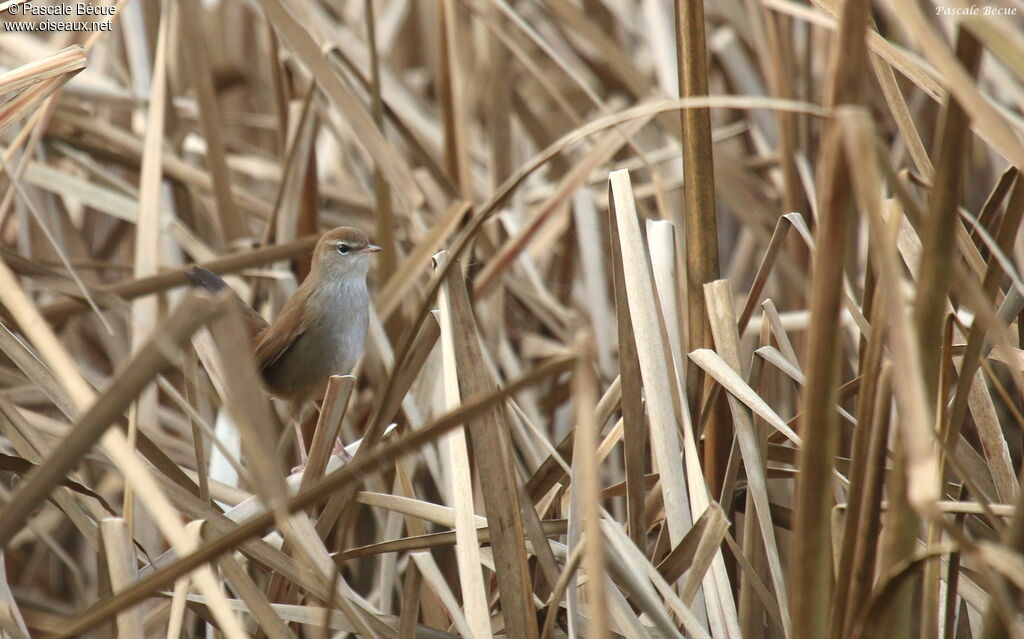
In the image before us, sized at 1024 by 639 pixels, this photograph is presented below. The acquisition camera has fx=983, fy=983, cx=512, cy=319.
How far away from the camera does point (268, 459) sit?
3.01ft

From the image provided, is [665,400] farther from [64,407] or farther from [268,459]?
[64,407]

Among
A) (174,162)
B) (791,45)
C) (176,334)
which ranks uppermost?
(791,45)

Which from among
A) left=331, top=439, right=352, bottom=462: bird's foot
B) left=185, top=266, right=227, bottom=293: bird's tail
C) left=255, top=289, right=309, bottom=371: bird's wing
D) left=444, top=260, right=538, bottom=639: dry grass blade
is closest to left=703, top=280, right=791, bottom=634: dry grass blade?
left=444, top=260, right=538, bottom=639: dry grass blade

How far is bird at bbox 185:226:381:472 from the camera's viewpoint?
8.66 feet

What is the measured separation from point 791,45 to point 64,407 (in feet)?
7.17

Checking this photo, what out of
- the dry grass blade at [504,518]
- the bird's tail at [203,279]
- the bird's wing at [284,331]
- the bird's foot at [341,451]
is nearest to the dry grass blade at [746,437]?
the dry grass blade at [504,518]

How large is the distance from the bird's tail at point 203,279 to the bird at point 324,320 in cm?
32

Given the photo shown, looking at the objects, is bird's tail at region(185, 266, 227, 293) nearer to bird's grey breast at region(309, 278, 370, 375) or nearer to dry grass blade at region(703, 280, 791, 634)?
bird's grey breast at region(309, 278, 370, 375)

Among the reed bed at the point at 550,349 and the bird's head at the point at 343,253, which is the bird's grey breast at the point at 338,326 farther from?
the reed bed at the point at 550,349

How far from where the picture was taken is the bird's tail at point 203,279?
2316 mm

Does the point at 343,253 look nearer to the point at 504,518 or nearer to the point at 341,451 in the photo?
the point at 341,451

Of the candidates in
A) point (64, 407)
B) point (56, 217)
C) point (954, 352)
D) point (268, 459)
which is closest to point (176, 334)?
point (268, 459)

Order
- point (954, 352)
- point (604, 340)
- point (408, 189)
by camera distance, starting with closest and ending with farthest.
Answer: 1. point (954, 352)
2. point (408, 189)
3. point (604, 340)

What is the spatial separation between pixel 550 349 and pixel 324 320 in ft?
2.34
